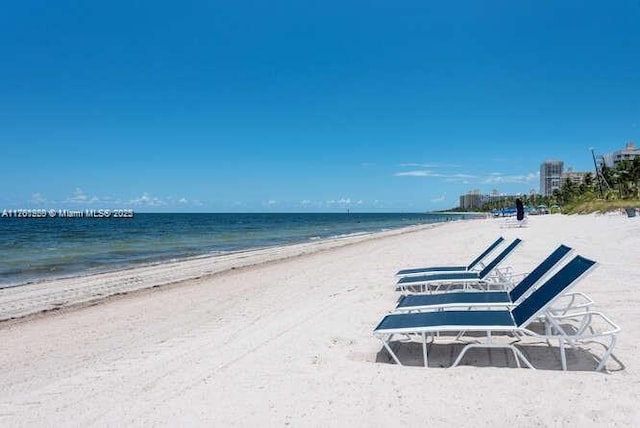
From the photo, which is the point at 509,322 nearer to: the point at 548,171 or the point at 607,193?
the point at 607,193

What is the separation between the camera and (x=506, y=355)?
14.8 feet

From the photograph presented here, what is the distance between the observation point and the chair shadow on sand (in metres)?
4.23

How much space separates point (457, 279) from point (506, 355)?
304cm

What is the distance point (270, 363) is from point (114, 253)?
61.9 feet

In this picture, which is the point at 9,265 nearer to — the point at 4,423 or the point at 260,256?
the point at 260,256

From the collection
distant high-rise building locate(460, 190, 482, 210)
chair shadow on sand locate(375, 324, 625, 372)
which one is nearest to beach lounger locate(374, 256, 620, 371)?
chair shadow on sand locate(375, 324, 625, 372)

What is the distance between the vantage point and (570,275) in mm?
4391

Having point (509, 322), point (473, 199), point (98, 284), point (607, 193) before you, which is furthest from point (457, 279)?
point (473, 199)

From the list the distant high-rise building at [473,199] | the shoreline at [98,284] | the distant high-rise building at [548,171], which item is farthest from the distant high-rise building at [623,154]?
the shoreline at [98,284]

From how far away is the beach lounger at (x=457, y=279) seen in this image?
7.45 metres

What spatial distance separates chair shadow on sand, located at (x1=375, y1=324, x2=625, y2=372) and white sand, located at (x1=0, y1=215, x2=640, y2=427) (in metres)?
0.03

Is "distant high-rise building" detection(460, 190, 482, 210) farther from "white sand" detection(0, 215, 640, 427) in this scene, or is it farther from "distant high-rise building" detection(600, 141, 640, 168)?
"white sand" detection(0, 215, 640, 427)

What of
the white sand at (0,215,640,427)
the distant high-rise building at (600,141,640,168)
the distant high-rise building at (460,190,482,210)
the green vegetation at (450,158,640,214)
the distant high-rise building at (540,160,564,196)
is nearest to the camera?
the white sand at (0,215,640,427)

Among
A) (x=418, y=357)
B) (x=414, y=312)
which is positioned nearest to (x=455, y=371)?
(x=418, y=357)
